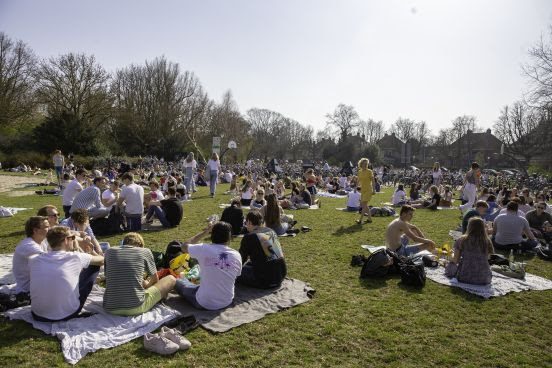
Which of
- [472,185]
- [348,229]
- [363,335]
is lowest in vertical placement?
[363,335]

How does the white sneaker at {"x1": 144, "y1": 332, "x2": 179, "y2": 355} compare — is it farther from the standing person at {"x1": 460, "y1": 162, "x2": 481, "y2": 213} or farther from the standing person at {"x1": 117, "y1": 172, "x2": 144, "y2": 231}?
the standing person at {"x1": 460, "y1": 162, "x2": 481, "y2": 213}

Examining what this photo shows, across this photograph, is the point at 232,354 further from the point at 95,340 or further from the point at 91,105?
the point at 91,105

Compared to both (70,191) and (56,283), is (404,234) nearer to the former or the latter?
(56,283)

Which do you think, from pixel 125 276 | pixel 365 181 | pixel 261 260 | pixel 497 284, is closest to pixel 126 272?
pixel 125 276

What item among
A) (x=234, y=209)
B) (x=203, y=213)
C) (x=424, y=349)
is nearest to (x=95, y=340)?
(x=424, y=349)

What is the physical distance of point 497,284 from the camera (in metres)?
6.34

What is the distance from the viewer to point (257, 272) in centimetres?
560

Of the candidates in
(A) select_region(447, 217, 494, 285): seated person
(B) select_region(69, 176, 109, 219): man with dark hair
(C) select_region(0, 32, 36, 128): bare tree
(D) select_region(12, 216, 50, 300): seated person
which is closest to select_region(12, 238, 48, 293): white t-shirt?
(D) select_region(12, 216, 50, 300): seated person

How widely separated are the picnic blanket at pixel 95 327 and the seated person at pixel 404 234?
14.2 ft

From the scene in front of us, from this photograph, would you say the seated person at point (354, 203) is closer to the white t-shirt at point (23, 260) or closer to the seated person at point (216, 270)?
the seated person at point (216, 270)

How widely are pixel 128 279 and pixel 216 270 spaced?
3.29 feet

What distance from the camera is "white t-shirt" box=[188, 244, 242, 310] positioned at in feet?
15.7

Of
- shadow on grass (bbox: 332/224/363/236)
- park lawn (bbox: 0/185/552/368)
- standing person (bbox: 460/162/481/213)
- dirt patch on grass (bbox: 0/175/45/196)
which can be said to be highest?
standing person (bbox: 460/162/481/213)

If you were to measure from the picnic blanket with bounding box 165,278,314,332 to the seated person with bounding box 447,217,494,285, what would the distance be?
2608 mm
